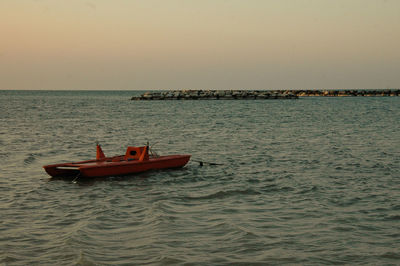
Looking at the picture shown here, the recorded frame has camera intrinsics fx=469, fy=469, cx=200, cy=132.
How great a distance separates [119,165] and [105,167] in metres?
0.56

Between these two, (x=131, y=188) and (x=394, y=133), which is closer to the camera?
(x=131, y=188)

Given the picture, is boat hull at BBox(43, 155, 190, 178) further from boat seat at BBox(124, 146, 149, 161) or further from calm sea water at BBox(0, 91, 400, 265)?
calm sea water at BBox(0, 91, 400, 265)

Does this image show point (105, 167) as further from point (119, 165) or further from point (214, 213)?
point (214, 213)

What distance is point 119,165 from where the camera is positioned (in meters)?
17.7

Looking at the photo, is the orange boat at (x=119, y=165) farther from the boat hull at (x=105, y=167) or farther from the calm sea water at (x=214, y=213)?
the calm sea water at (x=214, y=213)

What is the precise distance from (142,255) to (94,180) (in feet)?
28.2

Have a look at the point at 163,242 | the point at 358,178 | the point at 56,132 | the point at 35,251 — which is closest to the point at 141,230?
the point at 163,242

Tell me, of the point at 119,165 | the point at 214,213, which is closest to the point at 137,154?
the point at 119,165

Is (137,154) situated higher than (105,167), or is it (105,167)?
(137,154)

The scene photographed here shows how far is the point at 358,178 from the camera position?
683 inches

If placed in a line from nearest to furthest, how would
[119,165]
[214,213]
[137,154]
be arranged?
[214,213] < [119,165] < [137,154]

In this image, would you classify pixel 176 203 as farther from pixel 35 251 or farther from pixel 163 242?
pixel 35 251

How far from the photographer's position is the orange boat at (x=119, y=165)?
56.3ft

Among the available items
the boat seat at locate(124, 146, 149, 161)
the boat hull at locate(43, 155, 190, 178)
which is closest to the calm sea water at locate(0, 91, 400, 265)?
the boat hull at locate(43, 155, 190, 178)
